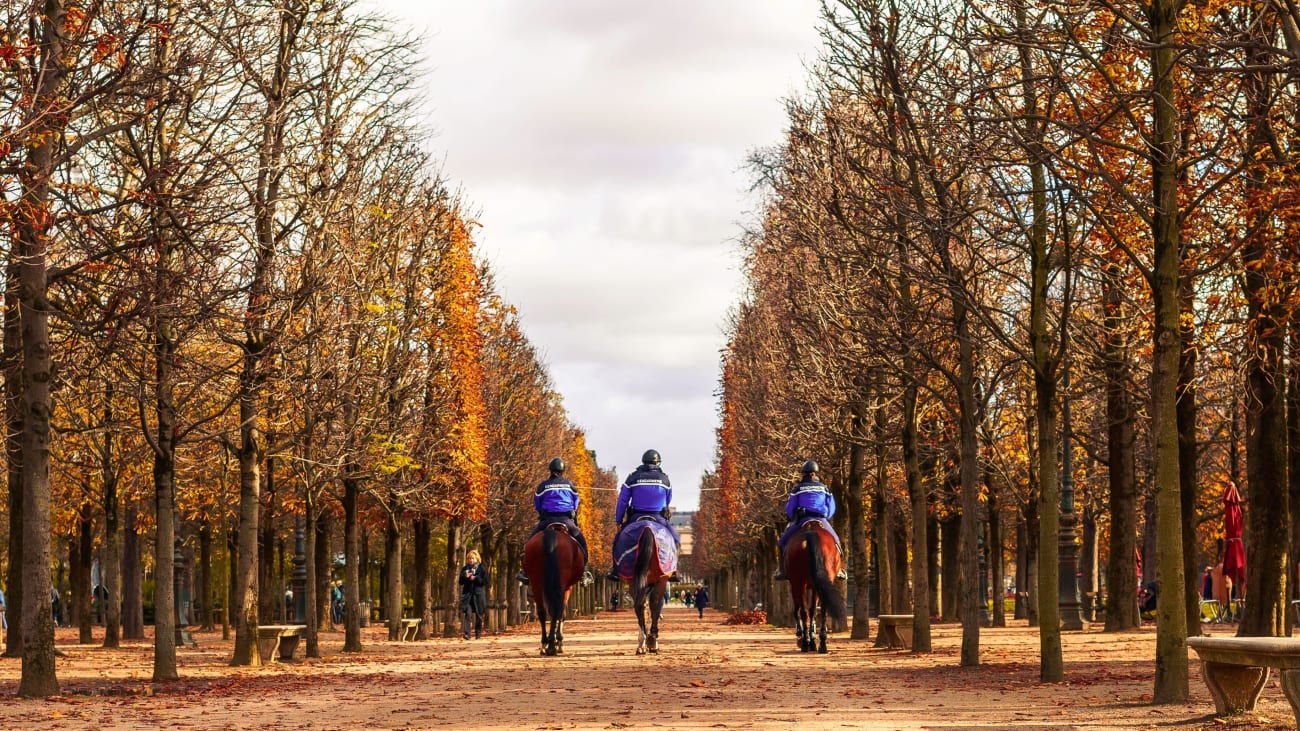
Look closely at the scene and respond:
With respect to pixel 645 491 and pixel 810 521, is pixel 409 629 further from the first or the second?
pixel 810 521

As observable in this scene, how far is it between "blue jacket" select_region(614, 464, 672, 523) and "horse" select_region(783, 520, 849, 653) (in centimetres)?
251

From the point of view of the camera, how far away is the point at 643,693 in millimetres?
17547

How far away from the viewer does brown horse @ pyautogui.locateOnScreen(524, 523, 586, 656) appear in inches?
1080

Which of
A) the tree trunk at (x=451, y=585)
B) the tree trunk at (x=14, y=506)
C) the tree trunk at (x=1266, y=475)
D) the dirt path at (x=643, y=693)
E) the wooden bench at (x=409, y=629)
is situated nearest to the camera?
the dirt path at (x=643, y=693)

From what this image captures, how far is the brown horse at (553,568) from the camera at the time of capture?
27.4 metres

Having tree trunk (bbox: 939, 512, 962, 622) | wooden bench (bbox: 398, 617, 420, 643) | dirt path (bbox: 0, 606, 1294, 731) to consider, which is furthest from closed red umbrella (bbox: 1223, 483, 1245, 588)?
wooden bench (bbox: 398, 617, 420, 643)

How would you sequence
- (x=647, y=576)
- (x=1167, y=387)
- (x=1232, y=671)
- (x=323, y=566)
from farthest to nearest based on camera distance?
(x=323, y=566), (x=647, y=576), (x=1167, y=387), (x=1232, y=671)

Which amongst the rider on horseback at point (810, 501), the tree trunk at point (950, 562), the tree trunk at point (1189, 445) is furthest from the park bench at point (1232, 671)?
the tree trunk at point (950, 562)

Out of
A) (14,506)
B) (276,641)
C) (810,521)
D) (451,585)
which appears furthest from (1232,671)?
(451,585)

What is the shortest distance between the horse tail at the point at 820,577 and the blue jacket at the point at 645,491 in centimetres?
255

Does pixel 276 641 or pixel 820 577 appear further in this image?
pixel 820 577

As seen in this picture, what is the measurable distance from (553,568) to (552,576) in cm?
14

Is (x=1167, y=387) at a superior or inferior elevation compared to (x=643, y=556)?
superior

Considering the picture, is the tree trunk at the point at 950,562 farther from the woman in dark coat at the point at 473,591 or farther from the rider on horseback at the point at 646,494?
the rider on horseback at the point at 646,494
